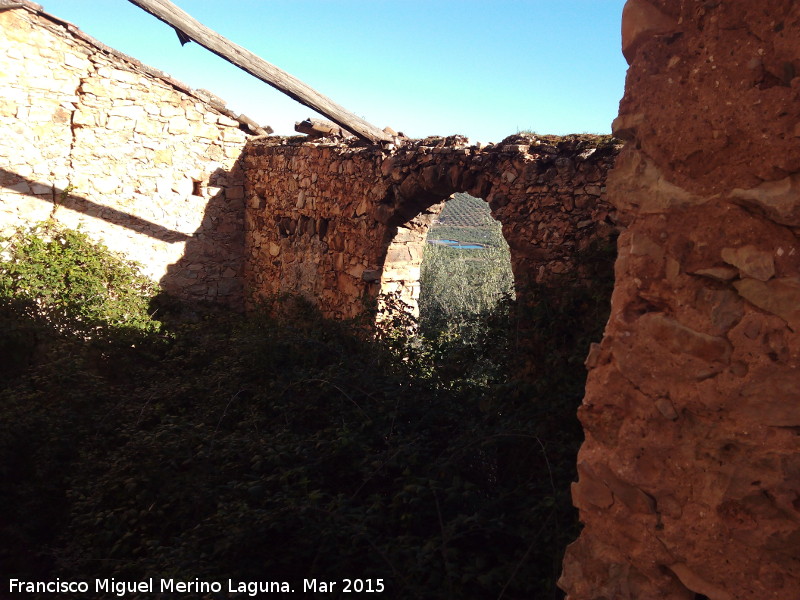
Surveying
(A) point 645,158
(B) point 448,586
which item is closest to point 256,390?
(B) point 448,586

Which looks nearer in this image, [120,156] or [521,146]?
[521,146]

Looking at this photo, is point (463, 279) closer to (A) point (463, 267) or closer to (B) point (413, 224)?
(A) point (463, 267)

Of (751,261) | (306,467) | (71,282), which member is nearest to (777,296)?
(751,261)

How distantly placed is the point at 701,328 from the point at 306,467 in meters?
2.27

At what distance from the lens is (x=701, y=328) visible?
4.60 feet

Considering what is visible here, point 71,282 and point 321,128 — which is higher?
point 321,128

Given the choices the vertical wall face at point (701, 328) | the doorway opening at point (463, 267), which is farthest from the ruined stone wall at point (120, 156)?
the vertical wall face at point (701, 328)

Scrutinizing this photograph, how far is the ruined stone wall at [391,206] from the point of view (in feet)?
13.9

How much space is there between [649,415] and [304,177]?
6053 millimetres

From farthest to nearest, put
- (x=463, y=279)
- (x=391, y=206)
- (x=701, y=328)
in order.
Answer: (x=463, y=279) < (x=391, y=206) < (x=701, y=328)

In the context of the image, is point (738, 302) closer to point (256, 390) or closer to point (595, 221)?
point (595, 221)

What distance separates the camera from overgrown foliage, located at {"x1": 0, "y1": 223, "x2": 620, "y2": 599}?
107 inches

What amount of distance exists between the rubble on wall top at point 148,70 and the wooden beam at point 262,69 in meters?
1.39

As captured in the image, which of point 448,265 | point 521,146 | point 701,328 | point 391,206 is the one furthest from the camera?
point 448,265
